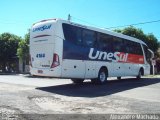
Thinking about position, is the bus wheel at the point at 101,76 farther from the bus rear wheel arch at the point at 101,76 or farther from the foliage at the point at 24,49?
the foliage at the point at 24,49

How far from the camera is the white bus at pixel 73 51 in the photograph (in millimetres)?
14297

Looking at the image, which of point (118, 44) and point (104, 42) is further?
point (118, 44)

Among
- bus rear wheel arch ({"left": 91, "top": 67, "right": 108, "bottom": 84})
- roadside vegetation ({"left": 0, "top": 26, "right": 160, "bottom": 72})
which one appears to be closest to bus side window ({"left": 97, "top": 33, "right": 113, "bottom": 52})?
bus rear wheel arch ({"left": 91, "top": 67, "right": 108, "bottom": 84})

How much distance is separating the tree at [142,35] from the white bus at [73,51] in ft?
85.1

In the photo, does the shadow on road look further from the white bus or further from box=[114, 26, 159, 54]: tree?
box=[114, 26, 159, 54]: tree

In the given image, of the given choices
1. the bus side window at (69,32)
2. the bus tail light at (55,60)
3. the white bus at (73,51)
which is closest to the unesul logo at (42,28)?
the white bus at (73,51)

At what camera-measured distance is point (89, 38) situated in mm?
16391

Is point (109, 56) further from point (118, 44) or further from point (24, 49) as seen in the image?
point (24, 49)

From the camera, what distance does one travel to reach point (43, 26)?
14844 mm

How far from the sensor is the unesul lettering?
16.6 metres

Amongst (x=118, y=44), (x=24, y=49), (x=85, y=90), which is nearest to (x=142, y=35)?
(x=24, y=49)

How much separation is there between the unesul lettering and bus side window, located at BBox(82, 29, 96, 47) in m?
0.39

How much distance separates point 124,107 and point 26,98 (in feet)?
11.4

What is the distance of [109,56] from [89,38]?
2483 millimetres
